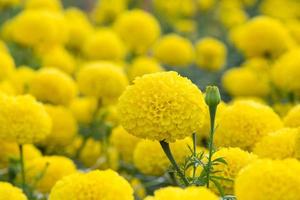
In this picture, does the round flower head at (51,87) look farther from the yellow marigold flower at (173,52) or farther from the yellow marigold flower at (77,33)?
the yellow marigold flower at (77,33)

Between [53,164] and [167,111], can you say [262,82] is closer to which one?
[53,164]

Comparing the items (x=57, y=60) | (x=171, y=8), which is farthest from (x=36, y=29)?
(x=171, y=8)

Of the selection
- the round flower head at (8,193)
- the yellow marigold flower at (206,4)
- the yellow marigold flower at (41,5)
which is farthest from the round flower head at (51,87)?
the yellow marigold flower at (206,4)

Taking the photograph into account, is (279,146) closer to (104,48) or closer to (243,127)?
(243,127)

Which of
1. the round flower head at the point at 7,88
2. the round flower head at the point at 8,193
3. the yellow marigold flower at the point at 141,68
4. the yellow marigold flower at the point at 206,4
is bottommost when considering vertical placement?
the yellow marigold flower at the point at 206,4

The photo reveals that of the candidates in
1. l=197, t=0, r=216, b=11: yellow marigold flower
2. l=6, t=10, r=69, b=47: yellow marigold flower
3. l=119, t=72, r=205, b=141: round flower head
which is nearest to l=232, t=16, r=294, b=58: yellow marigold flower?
l=6, t=10, r=69, b=47: yellow marigold flower

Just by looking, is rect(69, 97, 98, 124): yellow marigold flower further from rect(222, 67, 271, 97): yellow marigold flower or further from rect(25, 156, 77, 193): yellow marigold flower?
rect(25, 156, 77, 193): yellow marigold flower

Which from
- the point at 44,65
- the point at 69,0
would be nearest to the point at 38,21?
the point at 44,65
